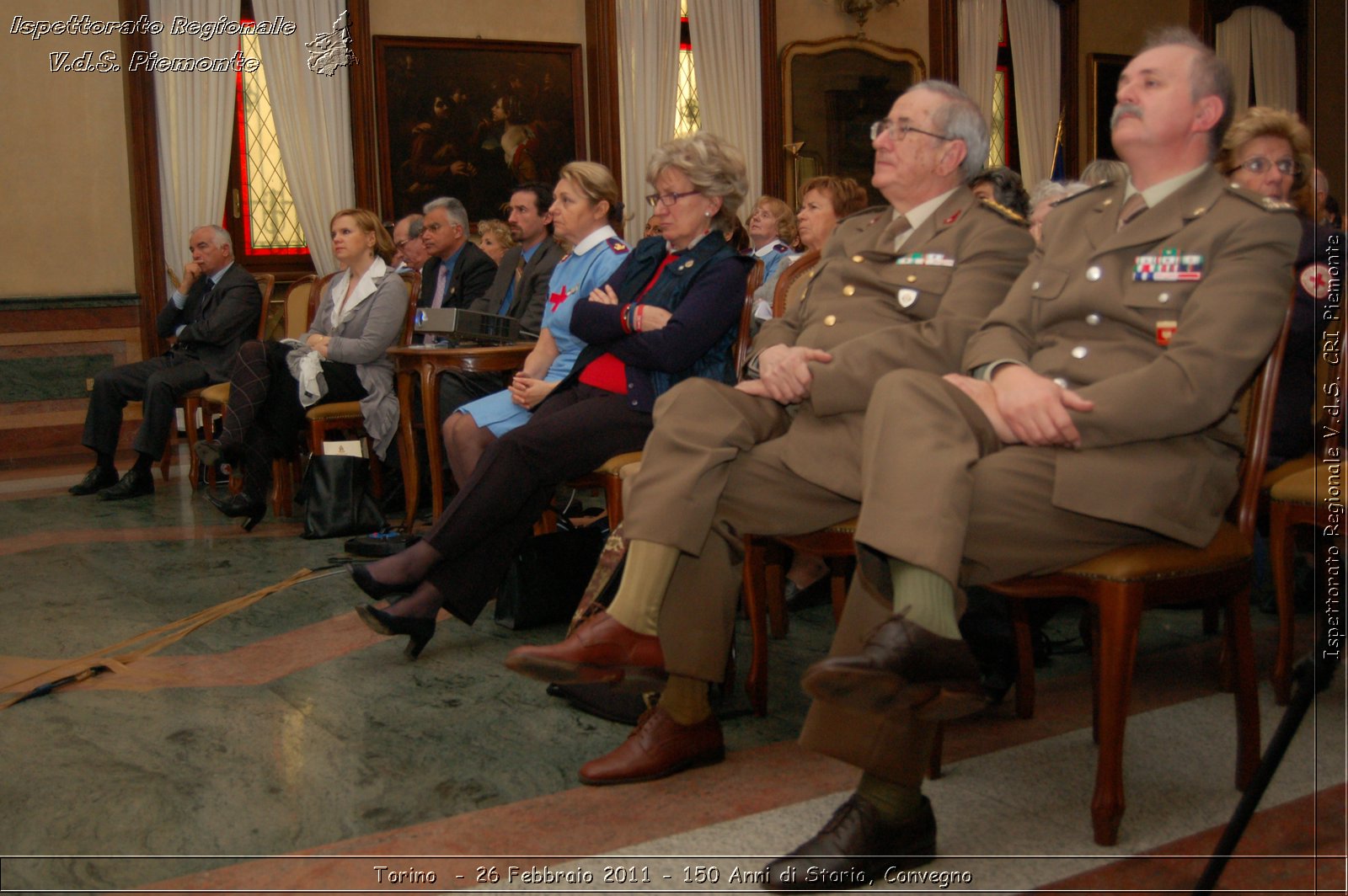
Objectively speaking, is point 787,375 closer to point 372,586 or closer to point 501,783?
point 501,783

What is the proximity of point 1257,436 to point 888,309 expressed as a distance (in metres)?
0.71

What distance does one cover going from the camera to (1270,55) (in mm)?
10656

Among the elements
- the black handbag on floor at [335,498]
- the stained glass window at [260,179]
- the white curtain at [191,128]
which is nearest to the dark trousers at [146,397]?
the black handbag on floor at [335,498]

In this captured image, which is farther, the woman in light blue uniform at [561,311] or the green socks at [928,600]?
the woman in light blue uniform at [561,311]

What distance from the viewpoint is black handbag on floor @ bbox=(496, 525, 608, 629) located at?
315 centimetres

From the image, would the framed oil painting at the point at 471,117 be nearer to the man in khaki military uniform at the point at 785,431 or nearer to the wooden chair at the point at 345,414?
the wooden chair at the point at 345,414

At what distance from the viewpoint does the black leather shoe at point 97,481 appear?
18.9 ft

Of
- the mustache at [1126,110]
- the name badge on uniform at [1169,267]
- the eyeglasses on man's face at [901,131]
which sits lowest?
the name badge on uniform at [1169,267]

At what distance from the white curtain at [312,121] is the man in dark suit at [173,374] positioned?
6.42ft

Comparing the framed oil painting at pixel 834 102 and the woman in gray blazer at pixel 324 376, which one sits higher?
the framed oil painting at pixel 834 102

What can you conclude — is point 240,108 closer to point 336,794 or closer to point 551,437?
point 551,437

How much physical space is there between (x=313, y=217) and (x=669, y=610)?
6668 mm

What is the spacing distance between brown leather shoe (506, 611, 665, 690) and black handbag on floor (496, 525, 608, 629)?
3.60 feet

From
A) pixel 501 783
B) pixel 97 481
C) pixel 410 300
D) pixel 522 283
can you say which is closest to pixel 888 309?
pixel 501 783
